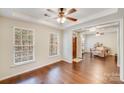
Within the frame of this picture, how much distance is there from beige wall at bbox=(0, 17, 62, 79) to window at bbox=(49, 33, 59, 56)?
1.27 ft

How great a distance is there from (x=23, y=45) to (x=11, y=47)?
51 cm

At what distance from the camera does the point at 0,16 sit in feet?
8.37

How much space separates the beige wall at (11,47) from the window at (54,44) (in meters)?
0.39

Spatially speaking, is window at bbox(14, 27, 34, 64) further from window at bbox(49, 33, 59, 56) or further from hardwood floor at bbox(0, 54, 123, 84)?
window at bbox(49, 33, 59, 56)

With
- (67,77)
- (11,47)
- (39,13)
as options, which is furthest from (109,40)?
(11,47)

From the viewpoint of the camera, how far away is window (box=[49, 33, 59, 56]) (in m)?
4.65

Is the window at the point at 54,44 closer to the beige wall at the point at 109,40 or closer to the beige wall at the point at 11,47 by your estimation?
the beige wall at the point at 11,47

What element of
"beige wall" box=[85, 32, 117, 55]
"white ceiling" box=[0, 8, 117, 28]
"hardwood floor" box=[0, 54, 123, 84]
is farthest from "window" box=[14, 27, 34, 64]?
"beige wall" box=[85, 32, 117, 55]

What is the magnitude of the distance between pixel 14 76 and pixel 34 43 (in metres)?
1.41

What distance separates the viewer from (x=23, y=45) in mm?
3314

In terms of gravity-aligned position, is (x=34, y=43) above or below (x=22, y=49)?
above
